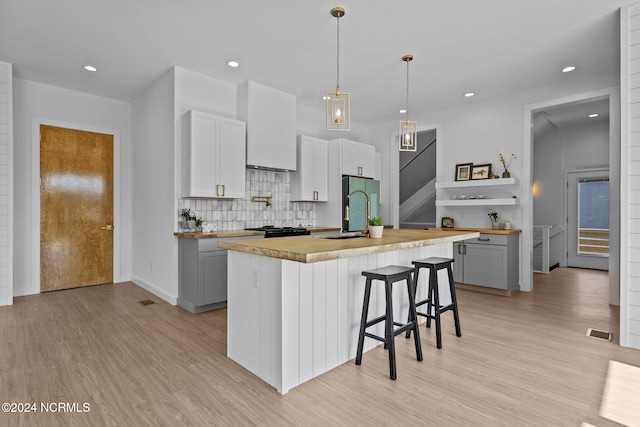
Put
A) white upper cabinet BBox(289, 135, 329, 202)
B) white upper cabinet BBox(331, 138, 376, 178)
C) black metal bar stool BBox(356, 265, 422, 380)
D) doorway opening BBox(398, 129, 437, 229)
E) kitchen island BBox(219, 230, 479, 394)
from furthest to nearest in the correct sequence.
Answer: doorway opening BBox(398, 129, 437, 229) < white upper cabinet BBox(331, 138, 376, 178) < white upper cabinet BBox(289, 135, 329, 202) < black metal bar stool BBox(356, 265, 422, 380) < kitchen island BBox(219, 230, 479, 394)

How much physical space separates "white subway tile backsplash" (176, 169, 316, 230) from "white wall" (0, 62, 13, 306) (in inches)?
80.9

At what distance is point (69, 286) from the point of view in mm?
4973

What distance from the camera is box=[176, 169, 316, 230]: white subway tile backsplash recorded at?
4570 millimetres

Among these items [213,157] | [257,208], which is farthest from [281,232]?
Result: [213,157]

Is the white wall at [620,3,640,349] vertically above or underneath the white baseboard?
above

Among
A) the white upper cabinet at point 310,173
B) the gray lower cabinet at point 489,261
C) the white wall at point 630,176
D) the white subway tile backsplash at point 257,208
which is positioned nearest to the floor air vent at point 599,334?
the white wall at point 630,176

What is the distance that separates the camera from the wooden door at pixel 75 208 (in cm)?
481

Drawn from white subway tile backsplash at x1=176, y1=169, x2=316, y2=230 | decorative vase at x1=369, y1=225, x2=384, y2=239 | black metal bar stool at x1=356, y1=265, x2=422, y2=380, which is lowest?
black metal bar stool at x1=356, y1=265, x2=422, y2=380

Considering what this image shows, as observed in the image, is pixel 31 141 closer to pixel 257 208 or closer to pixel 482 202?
pixel 257 208

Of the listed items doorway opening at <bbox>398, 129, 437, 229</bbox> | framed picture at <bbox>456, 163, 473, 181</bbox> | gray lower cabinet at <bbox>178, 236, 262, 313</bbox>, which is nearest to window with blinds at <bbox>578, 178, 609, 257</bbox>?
doorway opening at <bbox>398, 129, 437, 229</bbox>

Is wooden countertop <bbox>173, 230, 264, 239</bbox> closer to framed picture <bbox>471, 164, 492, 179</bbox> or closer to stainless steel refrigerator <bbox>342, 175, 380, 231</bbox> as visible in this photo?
stainless steel refrigerator <bbox>342, 175, 380, 231</bbox>

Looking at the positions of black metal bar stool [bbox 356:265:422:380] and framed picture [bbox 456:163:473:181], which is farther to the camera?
framed picture [bbox 456:163:473:181]

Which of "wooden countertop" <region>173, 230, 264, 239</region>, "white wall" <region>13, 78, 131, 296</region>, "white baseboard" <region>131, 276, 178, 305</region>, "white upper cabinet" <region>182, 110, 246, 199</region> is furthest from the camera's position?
"white wall" <region>13, 78, 131, 296</region>

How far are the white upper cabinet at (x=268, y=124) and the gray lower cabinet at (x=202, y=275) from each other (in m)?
1.33
